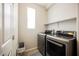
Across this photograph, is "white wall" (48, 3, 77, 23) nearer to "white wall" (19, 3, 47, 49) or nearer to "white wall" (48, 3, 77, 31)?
"white wall" (48, 3, 77, 31)

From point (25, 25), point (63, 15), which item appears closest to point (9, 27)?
point (25, 25)

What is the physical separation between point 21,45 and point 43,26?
49 centimetres

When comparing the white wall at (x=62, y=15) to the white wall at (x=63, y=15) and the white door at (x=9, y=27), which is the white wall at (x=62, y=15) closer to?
the white wall at (x=63, y=15)

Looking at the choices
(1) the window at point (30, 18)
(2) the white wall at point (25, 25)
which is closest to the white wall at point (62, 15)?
(2) the white wall at point (25, 25)

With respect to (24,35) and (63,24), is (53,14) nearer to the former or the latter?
(63,24)

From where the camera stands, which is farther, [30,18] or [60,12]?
[60,12]

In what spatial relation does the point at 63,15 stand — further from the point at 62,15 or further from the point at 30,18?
the point at 30,18

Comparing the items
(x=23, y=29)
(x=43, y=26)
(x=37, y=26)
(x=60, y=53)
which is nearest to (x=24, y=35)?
(x=23, y=29)

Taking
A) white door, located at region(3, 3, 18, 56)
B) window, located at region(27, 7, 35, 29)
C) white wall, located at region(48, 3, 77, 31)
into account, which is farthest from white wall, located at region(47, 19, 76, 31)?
white door, located at region(3, 3, 18, 56)

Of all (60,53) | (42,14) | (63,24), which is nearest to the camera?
(60,53)

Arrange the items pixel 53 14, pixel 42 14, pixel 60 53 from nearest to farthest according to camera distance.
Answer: pixel 60 53 < pixel 42 14 < pixel 53 14

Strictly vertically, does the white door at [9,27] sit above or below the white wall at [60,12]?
below

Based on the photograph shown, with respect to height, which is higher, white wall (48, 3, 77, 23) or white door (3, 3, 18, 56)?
white wall (48, 3, 77, 23)

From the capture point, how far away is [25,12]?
53.5 inches
